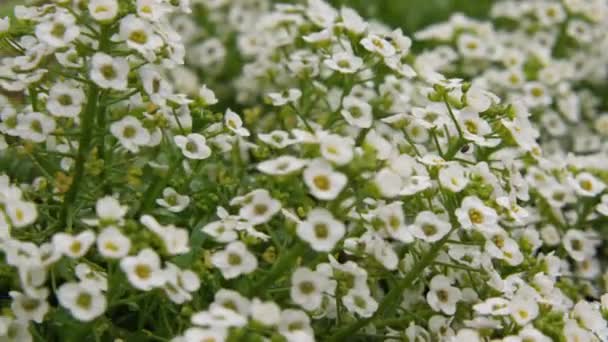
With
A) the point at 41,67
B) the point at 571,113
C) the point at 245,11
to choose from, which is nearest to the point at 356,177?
the point at 41,67

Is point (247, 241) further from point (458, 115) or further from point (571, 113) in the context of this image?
point (571, 113)

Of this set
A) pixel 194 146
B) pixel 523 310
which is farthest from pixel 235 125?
pixel 523 310

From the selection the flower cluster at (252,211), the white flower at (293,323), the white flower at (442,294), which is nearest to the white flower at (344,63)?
the flower cluster at (252,211)

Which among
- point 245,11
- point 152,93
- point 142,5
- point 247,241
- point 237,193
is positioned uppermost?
point 142,5

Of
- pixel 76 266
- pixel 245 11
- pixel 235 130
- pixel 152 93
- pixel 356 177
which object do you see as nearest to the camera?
pixel 356 177

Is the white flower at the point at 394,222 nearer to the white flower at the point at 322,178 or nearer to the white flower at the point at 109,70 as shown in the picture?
the white flower at the point at 322,178

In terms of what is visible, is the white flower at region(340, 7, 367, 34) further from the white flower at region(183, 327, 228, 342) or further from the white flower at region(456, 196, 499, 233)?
the white flower at region(183, 327, 228, 342)
